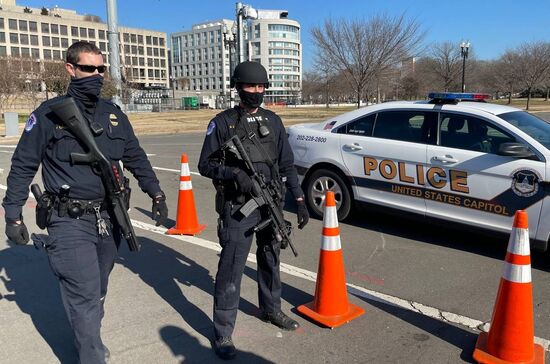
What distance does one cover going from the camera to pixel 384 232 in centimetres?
594

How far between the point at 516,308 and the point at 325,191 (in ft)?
11.5

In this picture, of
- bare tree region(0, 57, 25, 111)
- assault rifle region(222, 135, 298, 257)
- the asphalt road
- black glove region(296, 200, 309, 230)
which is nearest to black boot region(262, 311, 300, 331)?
the asphalt road

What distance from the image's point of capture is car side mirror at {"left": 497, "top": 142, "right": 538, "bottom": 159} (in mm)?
4512

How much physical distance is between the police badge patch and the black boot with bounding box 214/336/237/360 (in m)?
3.14

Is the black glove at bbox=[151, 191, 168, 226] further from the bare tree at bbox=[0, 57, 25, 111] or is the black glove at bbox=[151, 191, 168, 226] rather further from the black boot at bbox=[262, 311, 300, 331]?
the bare tree at bbox=[0, 57, 25, 111]

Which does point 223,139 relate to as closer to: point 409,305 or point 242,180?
point 242,180

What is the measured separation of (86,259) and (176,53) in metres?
168

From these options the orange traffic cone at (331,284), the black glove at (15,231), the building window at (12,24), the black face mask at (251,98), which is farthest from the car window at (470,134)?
the building window at (12,24)

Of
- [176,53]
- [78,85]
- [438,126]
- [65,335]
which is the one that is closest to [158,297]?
[65,335]

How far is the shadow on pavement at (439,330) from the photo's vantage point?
3.28 metres

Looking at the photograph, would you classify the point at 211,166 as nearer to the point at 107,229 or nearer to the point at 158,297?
the point at 107,229

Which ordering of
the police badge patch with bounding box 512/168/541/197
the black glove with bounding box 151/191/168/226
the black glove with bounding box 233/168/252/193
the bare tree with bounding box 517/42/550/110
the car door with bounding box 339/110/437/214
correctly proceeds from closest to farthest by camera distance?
the black glove with bounding box 233/168/252/193 < the black glove with bounding box 151/191/168/226 < the police badge patch with bounding box 512/168/541/197 < the car door with bounding box 339/110/437/214 < the bare tree with bounding box 517/42/550/110

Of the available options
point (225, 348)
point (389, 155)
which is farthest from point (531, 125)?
point (225, 348)

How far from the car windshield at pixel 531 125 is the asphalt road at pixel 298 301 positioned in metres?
1.24
